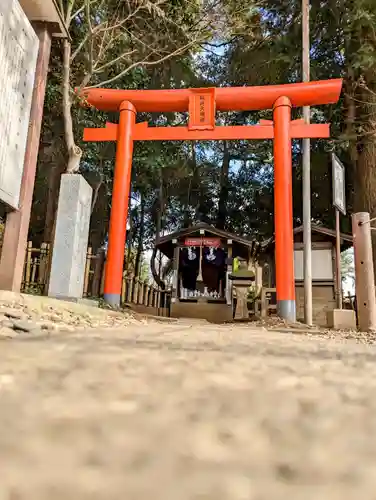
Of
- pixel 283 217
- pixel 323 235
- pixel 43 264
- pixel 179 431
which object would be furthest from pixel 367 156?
pixel 179 431

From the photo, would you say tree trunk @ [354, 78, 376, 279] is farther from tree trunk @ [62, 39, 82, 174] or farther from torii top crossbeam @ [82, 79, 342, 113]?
tree trunk @ [62, 39, 82, 174]

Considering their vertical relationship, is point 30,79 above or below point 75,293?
above

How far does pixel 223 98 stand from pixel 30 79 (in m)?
4.72

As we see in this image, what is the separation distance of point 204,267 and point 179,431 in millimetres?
13240

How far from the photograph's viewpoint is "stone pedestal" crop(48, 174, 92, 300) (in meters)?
5.07

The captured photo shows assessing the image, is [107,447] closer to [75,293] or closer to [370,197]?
A: [75,293]

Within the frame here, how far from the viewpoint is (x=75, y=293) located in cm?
523

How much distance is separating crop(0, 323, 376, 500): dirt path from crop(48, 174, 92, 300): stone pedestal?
3780mm

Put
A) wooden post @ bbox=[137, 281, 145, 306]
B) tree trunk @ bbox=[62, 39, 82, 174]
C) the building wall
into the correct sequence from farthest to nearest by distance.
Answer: the building wall, wooden post @ bbox=[137, 281, 145, 306], tree trunk @ bbox=[62, 39, 82, 174]

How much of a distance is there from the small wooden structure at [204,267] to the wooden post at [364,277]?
6575mm

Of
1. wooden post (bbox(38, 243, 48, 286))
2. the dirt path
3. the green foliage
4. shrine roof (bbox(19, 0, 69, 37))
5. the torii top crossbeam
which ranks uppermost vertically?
the green foliage

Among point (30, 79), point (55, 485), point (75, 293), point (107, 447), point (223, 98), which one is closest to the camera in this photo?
point (55, 485)

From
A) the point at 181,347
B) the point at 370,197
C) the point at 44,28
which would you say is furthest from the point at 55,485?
the point at 370,197

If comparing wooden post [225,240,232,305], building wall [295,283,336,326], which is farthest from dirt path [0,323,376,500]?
wooden post [225,240,232,305]
